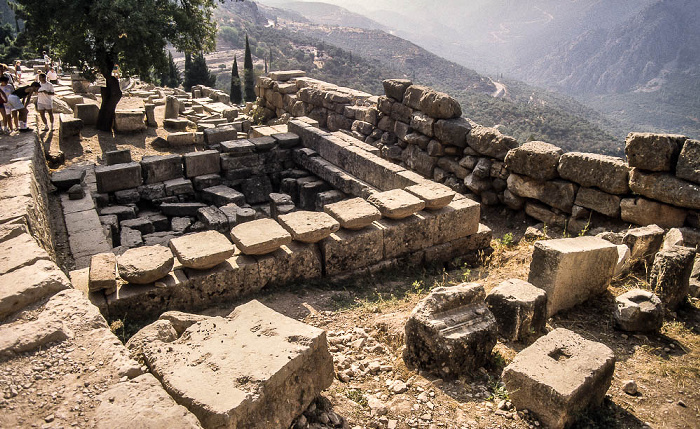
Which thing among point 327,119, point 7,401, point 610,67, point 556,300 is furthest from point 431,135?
point 610,67

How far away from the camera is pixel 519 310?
16.6ft

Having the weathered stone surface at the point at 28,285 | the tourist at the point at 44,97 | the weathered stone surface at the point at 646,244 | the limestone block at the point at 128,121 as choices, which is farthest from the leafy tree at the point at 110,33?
the weathered stone surface at the point at 646,244

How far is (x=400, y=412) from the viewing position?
4098 mm

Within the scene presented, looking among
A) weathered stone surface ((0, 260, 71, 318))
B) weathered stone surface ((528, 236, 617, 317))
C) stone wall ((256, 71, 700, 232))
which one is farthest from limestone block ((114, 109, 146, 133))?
weathered stone surface ((528, 236, 617, 317))

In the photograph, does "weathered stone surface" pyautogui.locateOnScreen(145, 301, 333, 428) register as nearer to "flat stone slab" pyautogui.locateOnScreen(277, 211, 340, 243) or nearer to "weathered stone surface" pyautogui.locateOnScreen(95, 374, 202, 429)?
"weathered stone surface" pyautogui.locateOnScreen(95, 374, 202, 429)

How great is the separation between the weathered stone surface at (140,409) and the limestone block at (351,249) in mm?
3584

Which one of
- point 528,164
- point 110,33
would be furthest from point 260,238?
point 110,33

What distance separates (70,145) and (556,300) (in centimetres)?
1304

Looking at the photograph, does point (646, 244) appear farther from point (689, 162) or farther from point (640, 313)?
point (640, 313)

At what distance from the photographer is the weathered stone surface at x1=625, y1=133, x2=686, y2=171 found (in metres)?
7.14

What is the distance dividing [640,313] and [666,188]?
2.90 metres

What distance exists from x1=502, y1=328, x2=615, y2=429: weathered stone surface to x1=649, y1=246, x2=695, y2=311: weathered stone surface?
1.75 meters

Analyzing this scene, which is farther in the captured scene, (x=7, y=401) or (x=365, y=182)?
(x=365, y=182)

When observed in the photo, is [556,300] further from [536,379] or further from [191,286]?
[191,286]
